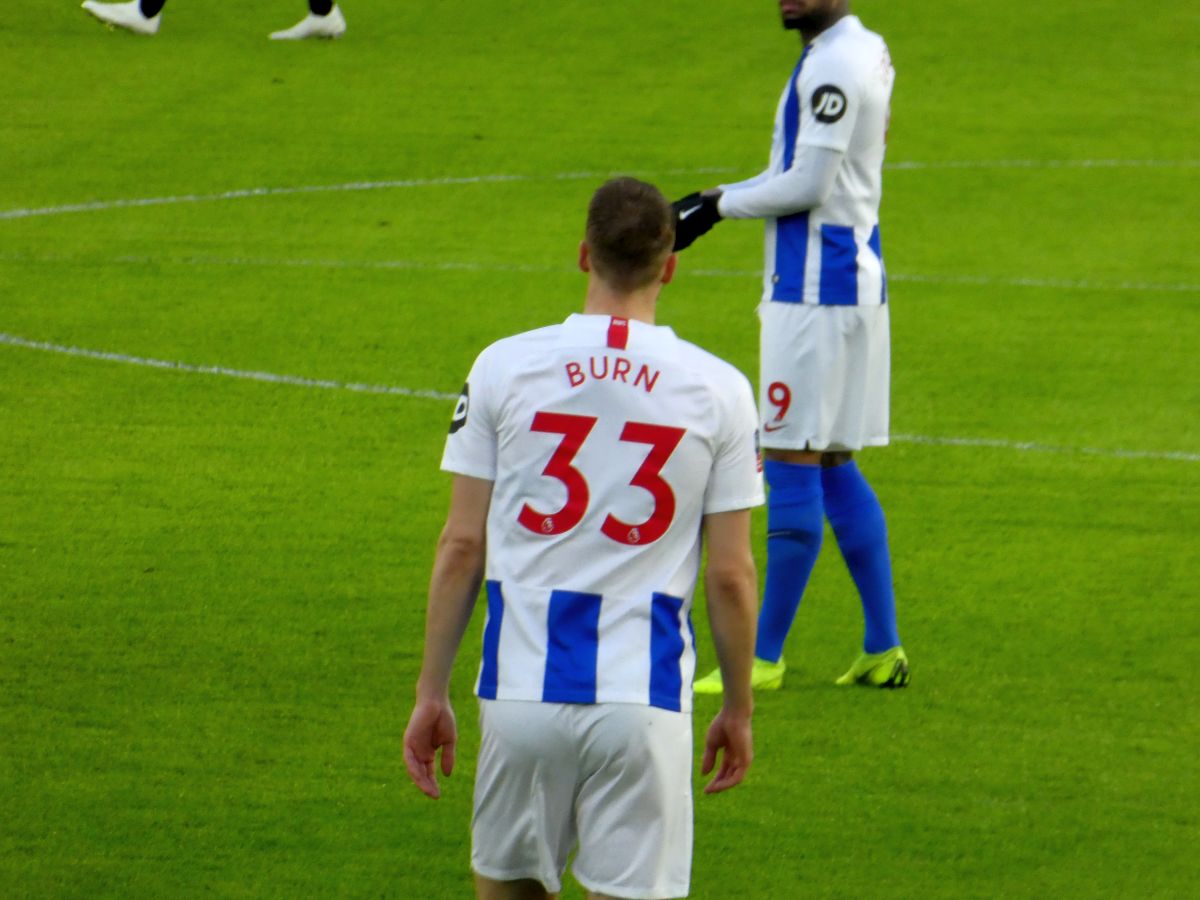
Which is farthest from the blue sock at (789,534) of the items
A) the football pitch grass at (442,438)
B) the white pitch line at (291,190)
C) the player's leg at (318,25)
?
the player's leg at (318,25)

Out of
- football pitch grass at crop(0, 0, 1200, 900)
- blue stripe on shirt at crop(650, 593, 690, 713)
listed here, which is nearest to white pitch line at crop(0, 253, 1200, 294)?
football pitch grass at crop(0, 0, 1200, 900)

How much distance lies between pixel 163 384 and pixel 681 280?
2.92 metres

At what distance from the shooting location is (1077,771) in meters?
4.71

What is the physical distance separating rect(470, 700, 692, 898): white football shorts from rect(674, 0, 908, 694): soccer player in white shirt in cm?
211

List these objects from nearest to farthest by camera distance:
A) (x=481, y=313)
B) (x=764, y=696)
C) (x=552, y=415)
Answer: (x=552, y=415)
(x=764, y=696)
(x=481, y=313)

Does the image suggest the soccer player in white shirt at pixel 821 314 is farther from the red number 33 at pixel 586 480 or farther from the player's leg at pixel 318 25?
the player's leg at pixel 318 25

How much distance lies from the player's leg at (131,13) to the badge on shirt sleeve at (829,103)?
10.9 metres

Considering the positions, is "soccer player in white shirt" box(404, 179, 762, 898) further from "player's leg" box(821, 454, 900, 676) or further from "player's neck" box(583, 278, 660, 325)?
"player's leg" box(821, 454, 900, 676)

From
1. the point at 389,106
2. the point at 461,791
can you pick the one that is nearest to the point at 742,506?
the point at 461,791

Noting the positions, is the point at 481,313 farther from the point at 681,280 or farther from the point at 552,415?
the point at 552,415

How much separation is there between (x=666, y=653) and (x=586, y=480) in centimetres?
29

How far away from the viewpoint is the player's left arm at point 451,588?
299 cm

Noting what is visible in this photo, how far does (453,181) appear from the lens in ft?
38.3

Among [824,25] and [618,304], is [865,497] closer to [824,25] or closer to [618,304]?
[824,25]
